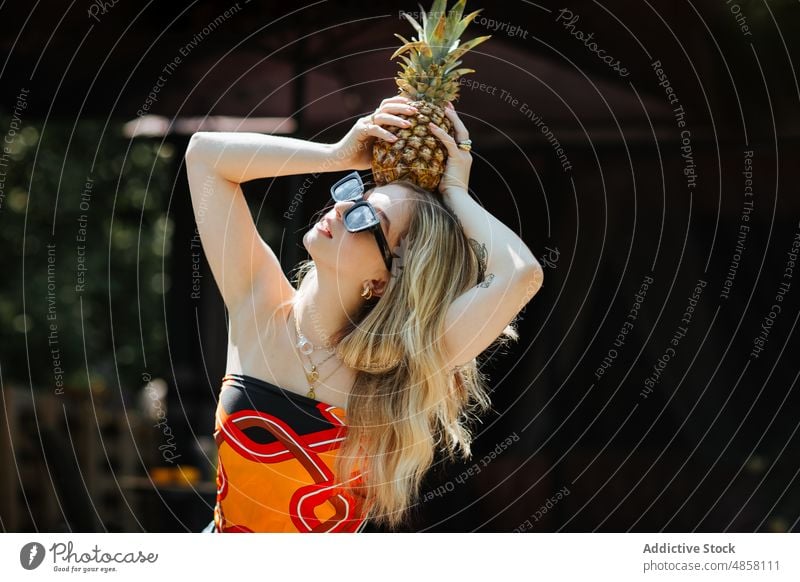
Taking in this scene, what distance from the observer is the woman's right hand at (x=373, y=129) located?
246 centimetres

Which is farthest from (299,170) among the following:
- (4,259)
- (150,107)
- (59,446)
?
(4,259)

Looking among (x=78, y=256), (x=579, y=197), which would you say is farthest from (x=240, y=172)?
(x=78, y=256)

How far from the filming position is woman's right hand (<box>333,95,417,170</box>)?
2463mm

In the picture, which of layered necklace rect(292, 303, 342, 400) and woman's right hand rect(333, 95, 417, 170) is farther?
layered necklace rect(292, 303, 342, 400)

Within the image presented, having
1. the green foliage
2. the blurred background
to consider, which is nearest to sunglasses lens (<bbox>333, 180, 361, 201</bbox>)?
the blurred background

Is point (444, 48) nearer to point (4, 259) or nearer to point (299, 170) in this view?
point (299, 170)

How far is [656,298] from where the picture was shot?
4629 mm

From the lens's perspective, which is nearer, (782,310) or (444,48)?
(444,48)

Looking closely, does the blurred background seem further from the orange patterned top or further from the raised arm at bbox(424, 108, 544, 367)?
the raised arm at bbox(424, 108, 544, 367)

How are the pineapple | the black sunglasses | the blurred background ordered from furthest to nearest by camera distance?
the blurred background, the pineapple, the black sunglasses

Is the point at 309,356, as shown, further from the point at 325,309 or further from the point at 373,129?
the point at 373,129

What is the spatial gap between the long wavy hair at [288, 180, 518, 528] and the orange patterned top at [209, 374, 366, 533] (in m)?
0.06

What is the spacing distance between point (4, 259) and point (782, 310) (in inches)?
252

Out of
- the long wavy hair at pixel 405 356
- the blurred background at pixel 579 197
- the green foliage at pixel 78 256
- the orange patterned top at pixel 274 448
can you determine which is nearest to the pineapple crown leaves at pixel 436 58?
the long wavy hair at pixel 405 356
